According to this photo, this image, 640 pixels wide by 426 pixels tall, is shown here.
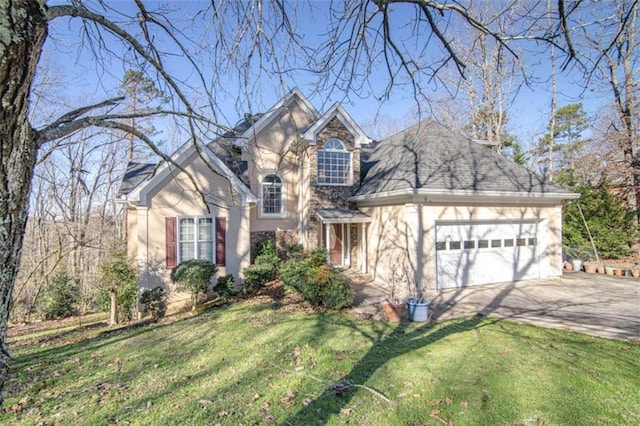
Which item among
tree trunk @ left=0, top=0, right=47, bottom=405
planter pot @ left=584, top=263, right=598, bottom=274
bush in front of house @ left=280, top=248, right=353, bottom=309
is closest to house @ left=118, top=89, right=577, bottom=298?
bush in front of house @ left=280, top=248, right=353, bottom=309

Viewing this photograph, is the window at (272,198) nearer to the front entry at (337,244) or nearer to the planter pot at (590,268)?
the front entry at (337,244)

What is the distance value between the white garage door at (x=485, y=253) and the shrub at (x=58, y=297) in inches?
558

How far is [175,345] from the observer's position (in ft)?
24.1

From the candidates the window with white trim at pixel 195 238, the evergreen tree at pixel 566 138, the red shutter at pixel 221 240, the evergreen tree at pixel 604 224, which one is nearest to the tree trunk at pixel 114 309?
the window with white trim at pixel 195 238

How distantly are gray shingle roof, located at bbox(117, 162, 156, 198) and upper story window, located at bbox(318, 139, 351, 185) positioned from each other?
6.86m

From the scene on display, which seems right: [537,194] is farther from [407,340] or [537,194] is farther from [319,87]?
[319,87]

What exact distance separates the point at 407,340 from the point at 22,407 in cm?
663

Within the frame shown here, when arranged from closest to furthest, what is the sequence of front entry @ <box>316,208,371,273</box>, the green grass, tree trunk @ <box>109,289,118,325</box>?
1. the green grass
2. tree trunk @ <box>109,289,118,325</box>
3. front entry @ <box>316,208,371,273</box>

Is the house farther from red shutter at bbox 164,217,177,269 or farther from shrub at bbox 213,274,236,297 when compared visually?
shrub at bbox 213,274,236,297

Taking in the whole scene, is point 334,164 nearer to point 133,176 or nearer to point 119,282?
point 133,176

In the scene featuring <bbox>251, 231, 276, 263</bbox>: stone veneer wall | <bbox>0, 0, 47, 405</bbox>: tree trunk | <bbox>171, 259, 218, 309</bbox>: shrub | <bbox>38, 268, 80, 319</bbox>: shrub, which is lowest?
<bbox>38, 268, 80, 319</bbox>: shrub

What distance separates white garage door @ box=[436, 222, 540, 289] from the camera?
11.5m

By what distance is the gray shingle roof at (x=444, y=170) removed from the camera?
451 inches

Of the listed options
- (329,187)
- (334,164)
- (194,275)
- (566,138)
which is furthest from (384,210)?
(566,138)
